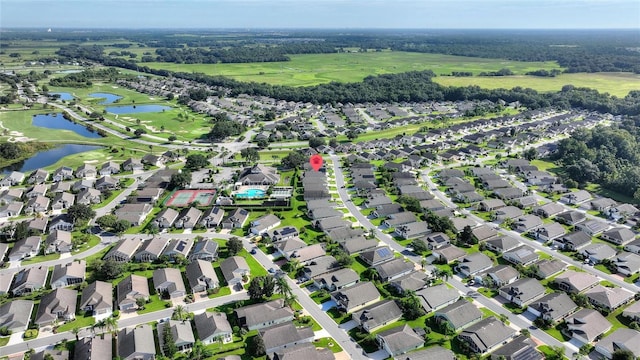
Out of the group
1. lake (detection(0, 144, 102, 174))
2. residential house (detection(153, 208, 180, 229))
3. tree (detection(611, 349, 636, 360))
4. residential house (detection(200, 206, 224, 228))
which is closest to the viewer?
tree (detection(611, 349, 636, 360))

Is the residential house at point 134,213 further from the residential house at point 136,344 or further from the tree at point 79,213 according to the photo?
the residential house at point 136,344

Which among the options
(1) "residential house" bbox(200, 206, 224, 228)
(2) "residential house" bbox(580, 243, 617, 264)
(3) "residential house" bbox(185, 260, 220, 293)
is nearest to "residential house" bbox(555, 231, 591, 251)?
(2) "residential house" bbox(580, 243, 617, 264)

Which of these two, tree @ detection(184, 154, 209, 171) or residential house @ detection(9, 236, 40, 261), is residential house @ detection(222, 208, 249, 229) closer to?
tree @ detection(184, 154, 209, 171)

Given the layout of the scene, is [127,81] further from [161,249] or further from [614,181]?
[614,181]

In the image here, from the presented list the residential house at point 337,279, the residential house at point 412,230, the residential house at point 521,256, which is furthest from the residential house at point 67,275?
the residential house at point 521,256

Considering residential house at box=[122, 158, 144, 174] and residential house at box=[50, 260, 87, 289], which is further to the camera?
residential house at box=[122, 158, 144, 174]

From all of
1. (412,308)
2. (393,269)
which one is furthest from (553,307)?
(393,269)
